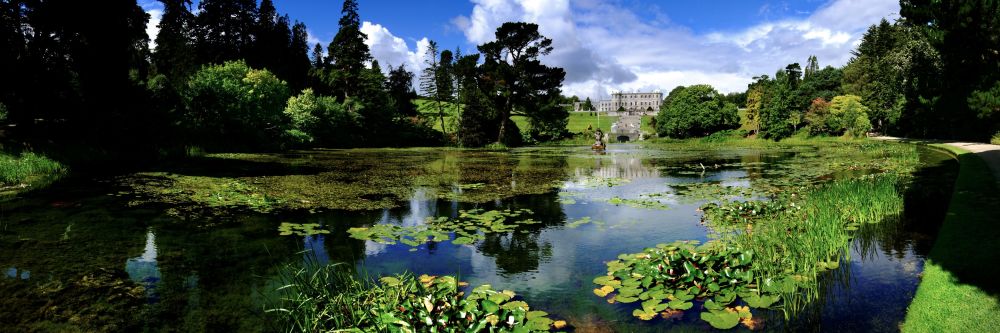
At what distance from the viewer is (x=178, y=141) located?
89.4 ft

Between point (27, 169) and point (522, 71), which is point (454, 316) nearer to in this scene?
point (27, 169)

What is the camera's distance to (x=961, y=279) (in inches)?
228

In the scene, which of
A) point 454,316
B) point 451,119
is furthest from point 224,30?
point 454,316

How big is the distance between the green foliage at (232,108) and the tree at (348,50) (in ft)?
60.2

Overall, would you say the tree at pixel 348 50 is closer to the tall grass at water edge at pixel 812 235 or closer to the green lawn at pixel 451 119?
the green lawn at pixel 451 119

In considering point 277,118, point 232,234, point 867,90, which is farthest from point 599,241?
point 867,90

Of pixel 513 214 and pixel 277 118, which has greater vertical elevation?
pixel 277 118

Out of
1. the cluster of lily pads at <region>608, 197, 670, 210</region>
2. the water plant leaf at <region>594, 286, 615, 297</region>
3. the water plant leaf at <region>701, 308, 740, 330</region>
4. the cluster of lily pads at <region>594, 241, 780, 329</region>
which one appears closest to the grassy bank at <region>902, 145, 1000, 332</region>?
the cluster of lily pads at <region>594, 241, 780, 329</region>

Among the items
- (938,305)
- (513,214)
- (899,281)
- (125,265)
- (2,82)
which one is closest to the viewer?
(938,305)

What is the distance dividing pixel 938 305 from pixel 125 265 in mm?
10556

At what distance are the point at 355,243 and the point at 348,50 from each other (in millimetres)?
53422

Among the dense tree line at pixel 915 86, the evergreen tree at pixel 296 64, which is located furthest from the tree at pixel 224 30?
the dense tree line at pixel 915 86

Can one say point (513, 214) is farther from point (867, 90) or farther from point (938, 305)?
point (867, 90)

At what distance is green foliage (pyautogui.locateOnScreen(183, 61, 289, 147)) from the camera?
30.6 m
